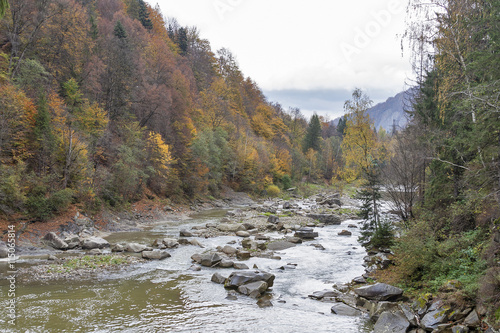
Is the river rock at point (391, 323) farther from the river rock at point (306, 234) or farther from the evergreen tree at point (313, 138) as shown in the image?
the evergreen tree at point (313, 138)

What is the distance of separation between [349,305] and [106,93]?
117 feet

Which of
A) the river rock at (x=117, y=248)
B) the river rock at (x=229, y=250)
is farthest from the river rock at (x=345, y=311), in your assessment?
the river rock at (x=117, y=248)

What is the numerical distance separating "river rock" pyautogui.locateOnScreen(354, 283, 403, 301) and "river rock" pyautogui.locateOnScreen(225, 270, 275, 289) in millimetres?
3380

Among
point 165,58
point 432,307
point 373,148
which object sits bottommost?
point 432,307

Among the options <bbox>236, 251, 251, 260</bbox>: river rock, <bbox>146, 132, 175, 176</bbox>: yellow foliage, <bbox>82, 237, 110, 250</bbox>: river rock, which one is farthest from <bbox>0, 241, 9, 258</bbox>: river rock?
<bbox>146, 132, 175, 176</bbox>: yellow foliage

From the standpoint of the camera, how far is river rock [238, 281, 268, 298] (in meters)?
10.7

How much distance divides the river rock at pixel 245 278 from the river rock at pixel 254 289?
0.26 meters

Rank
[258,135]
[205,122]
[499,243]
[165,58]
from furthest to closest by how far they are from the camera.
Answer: [258,135] < [205,122] < [165,58] < [499,243]

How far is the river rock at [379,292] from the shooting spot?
9.64 m

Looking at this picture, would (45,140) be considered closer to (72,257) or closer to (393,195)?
(72,257)

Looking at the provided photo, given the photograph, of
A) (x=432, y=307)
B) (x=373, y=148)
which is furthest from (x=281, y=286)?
(x=373, y=148)

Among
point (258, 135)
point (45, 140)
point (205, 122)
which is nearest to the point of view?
point (45, 140)

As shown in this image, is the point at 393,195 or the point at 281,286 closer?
the point at 281,286

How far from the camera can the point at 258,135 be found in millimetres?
73062
